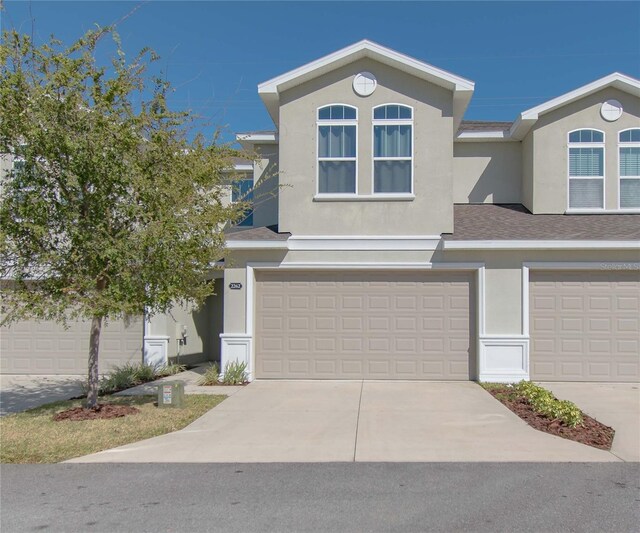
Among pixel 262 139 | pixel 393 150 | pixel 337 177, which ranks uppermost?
pixel 262 139

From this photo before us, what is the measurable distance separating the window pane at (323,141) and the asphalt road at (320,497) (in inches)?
317

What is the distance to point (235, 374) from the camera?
12461 millimetres

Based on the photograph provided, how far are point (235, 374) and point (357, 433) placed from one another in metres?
4.84

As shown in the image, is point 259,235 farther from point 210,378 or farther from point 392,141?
point 392,141

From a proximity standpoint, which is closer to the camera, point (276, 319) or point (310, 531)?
point (310, 531)

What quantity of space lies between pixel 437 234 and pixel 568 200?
3740 millimetres

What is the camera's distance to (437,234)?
12.9 metres

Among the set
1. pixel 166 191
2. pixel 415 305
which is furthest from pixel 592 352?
pixel 166 191

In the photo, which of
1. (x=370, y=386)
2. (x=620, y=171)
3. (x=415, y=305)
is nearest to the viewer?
(x=370, y=386)

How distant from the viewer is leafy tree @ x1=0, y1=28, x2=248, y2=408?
8359 mm

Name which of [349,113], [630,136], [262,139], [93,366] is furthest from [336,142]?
[630,136]

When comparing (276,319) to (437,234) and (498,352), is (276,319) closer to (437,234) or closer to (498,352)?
(437,234)

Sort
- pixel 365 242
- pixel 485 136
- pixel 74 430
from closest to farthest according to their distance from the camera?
pixel 74 430 → pixel 365 242 → pixel 485 136

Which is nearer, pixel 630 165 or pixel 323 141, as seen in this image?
pixel 323 141
